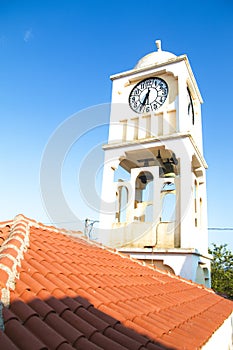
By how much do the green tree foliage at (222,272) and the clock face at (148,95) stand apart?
15.2 metres

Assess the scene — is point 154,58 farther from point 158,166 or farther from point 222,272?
point 222,272

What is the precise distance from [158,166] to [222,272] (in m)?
14.9

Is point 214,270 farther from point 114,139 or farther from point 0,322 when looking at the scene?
point 0,322

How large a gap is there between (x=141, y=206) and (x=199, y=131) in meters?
4.64

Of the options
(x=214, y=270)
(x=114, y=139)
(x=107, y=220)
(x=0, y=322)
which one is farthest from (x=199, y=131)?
(x=214, y=270)

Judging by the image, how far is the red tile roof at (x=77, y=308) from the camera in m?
2.01

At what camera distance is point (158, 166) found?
1042 centimetres

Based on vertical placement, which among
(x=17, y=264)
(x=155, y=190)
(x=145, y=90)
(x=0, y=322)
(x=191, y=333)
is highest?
(x=145, y=90)

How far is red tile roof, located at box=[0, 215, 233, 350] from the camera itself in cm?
201

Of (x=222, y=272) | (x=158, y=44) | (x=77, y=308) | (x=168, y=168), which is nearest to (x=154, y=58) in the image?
(x=158, y=44)

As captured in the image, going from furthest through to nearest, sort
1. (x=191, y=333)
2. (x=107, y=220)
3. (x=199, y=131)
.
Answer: (x=199, y=131), (x=107, y=220), (x=191, y=333)

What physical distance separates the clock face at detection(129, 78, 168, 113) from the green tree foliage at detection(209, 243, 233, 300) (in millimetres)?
15182

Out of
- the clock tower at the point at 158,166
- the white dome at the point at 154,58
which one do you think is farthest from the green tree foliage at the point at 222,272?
the white dome at the point at 154,58

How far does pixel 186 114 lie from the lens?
33.5 ft
